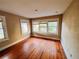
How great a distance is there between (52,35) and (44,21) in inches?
58.4

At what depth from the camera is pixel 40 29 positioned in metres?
5.20

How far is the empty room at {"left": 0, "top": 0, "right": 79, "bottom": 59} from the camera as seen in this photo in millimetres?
1720

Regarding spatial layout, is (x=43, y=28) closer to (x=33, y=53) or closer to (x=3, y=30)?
(x=33, y=53)

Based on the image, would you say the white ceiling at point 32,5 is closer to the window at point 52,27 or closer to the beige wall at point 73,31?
the beige wall at point 73,31

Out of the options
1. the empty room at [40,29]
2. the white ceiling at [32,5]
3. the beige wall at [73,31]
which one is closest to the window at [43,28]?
the empty room at [40,29]

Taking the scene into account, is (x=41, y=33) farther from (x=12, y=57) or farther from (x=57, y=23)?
(x=12, y=57)

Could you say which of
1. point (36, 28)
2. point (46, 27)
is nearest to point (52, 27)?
point (46, 27)

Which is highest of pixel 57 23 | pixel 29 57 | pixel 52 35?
pixel 57 23

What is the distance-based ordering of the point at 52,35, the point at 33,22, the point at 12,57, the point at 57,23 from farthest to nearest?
1. the point at 33,22
2. the point at 52,35
3. the point at 57,23
4. the point at 12,57

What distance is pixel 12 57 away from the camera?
216 cm

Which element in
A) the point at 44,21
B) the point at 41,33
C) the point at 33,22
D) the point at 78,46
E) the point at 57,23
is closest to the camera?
the point at 78,46

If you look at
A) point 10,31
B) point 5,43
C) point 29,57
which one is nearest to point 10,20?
point 10,31

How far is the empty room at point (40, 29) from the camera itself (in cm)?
172

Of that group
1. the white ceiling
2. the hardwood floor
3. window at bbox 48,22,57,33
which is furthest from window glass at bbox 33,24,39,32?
the white ceiling
